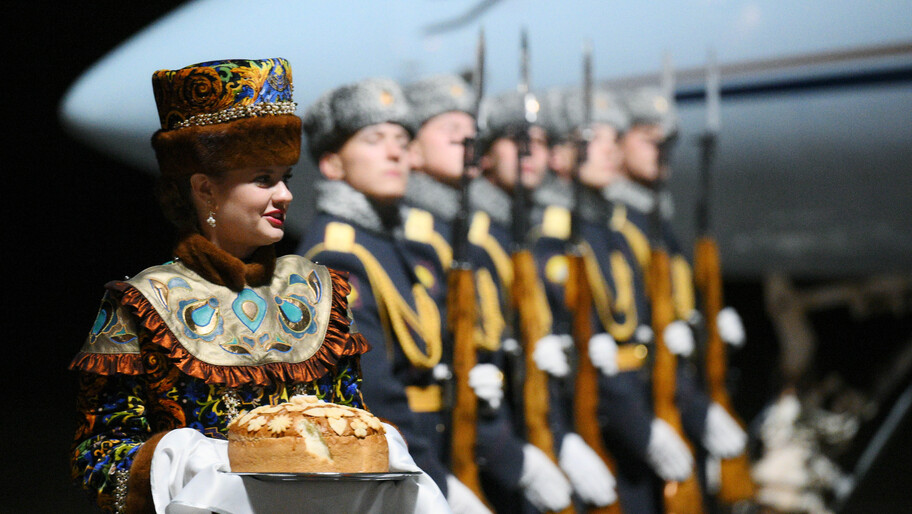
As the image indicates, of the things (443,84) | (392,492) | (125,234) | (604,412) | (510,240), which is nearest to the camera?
(392,492)

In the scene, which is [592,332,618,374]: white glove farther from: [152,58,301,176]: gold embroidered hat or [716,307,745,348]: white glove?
[152,58,301,176]: gold embroidered hat

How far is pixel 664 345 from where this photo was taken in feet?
9.77

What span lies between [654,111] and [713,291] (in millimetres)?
483

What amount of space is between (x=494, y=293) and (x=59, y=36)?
3.53 ft

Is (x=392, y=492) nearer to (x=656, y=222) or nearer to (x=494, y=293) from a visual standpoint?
(x=494, y=293)

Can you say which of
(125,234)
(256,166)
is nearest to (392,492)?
(256,166)

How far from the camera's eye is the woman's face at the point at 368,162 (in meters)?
2.27

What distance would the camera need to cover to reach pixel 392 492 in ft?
4.01

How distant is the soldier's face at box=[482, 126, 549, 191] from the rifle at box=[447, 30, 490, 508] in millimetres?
176

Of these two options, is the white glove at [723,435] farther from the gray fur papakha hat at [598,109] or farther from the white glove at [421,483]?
the white glove at [421,483]

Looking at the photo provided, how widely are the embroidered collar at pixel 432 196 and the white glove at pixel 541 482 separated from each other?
1.87ft

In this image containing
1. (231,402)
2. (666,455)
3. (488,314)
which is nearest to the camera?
(231,402)

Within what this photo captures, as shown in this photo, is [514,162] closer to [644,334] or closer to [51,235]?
[644,334]

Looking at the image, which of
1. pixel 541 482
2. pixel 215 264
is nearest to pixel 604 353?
pixel 541 482
